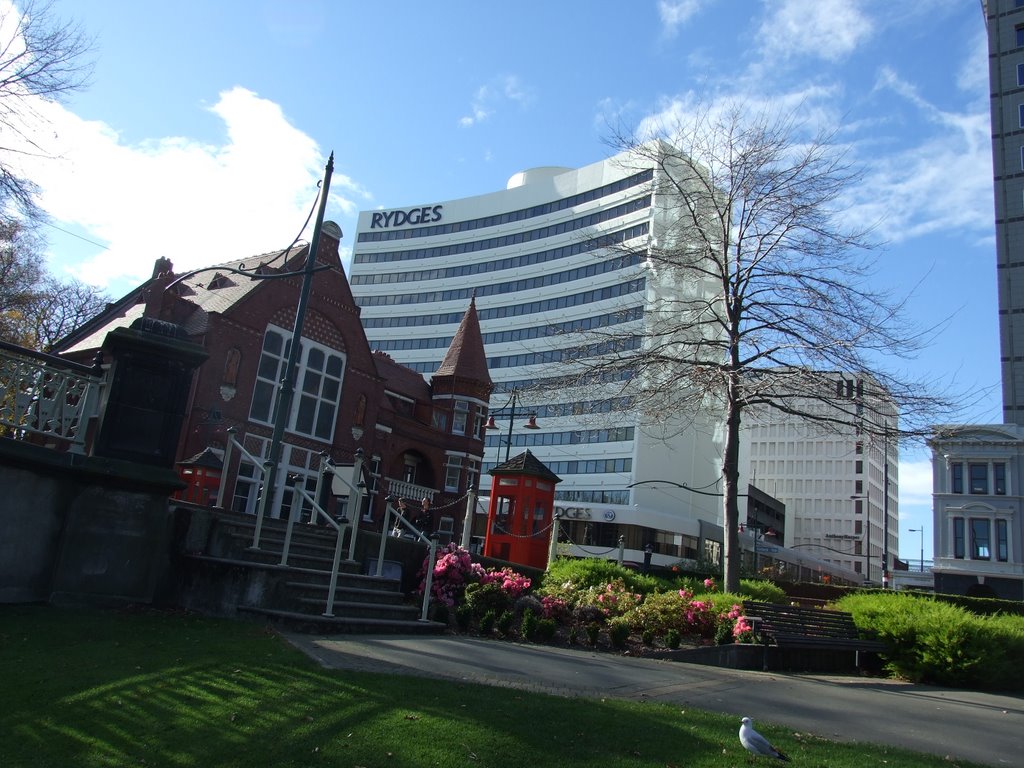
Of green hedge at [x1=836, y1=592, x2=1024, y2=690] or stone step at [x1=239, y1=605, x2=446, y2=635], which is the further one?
green hedge at [x1=836, y1=592, x2=1024, y2=690]

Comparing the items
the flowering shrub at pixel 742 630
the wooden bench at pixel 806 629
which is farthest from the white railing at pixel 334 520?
the wooden bench at pixel 806 629

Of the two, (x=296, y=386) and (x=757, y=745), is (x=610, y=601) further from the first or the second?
(x=296, y=386)

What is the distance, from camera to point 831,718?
317 inches

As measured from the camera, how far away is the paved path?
749 cm

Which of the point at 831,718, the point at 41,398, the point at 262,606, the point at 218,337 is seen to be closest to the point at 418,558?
the point at 262,606

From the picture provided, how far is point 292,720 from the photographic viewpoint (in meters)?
5.54

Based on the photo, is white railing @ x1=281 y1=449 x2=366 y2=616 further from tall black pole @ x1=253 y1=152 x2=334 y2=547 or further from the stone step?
tall black pole @ x1=253 y1=152 x2=334 y2=547

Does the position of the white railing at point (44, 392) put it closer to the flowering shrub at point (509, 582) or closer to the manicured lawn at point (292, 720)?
the manicured lawn at point (292, 720)

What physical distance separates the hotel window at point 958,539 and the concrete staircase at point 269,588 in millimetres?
51970

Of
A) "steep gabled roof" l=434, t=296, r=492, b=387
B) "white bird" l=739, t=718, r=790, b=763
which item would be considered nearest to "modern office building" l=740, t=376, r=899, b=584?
"steep gabled roof" l=434, t=296, r=492, b=387

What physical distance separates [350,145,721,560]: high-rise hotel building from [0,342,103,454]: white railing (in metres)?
47.3

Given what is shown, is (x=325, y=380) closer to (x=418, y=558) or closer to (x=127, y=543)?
(x=418, y=558)

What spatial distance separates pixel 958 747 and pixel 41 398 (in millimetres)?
10593

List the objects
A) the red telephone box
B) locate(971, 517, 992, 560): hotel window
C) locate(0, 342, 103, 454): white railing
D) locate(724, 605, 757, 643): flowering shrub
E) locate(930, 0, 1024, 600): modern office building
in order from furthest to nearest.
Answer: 1. locate(971, 517, 992, 560): hotel window
2. locate(930, 0, 1024, 600): modern office building
3. the red telephone box
4. locate(724, 605, 757, 643): flowering shrub
5. locate(0, 342, 103, 454): white railing
